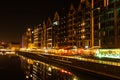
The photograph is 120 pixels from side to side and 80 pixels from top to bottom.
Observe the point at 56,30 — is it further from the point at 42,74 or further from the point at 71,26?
the point at 42,74

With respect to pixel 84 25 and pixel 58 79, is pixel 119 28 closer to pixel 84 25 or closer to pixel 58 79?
pixel 84 25

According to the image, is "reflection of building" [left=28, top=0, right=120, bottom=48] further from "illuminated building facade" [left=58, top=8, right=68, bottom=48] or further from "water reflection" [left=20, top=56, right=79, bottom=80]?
"water reflection" [left=20, top=56, right=79, bottom=80]

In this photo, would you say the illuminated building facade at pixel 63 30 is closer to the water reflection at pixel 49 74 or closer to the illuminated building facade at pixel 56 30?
the illuminated building facade at pixel 56 30

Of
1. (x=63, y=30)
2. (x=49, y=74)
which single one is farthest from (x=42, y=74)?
(x=63, y=30)

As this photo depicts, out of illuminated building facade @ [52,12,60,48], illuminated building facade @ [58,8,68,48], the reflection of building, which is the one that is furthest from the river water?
illuminated building facade @ [52,12,60,48]

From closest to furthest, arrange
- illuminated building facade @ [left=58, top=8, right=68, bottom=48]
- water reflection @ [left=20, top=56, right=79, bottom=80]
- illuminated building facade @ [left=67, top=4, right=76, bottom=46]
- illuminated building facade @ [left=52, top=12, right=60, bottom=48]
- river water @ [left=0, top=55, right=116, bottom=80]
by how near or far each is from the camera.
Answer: river water @ [left=0, top=55, right=116, bottom=80] < water reflection @ [left=20, top=56, right=79, bottom=80] < illuminated building facade @ [left=67, top=4, right=76, bottom=46] < illuminated building facade @ [left=58, top=8, right=68, bottom=48] < illuminated building facade @ [left=52, top=12, right=60, bottom=48]

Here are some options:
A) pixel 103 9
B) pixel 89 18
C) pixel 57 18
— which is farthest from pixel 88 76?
pixel 57 18

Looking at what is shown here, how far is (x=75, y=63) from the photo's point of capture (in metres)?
59.7

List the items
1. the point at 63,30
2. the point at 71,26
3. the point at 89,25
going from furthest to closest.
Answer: the point at 63,30 → the point at 71,26 → the point at 89,25

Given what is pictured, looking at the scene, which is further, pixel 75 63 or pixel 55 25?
pixel 55 25

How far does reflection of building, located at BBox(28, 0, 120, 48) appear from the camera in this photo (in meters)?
101

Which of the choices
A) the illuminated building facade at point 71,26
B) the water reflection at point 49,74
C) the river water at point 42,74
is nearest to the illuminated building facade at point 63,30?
the illuminated building facade at point 71,26

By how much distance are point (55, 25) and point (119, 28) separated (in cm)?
8940

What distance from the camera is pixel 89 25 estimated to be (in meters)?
125
